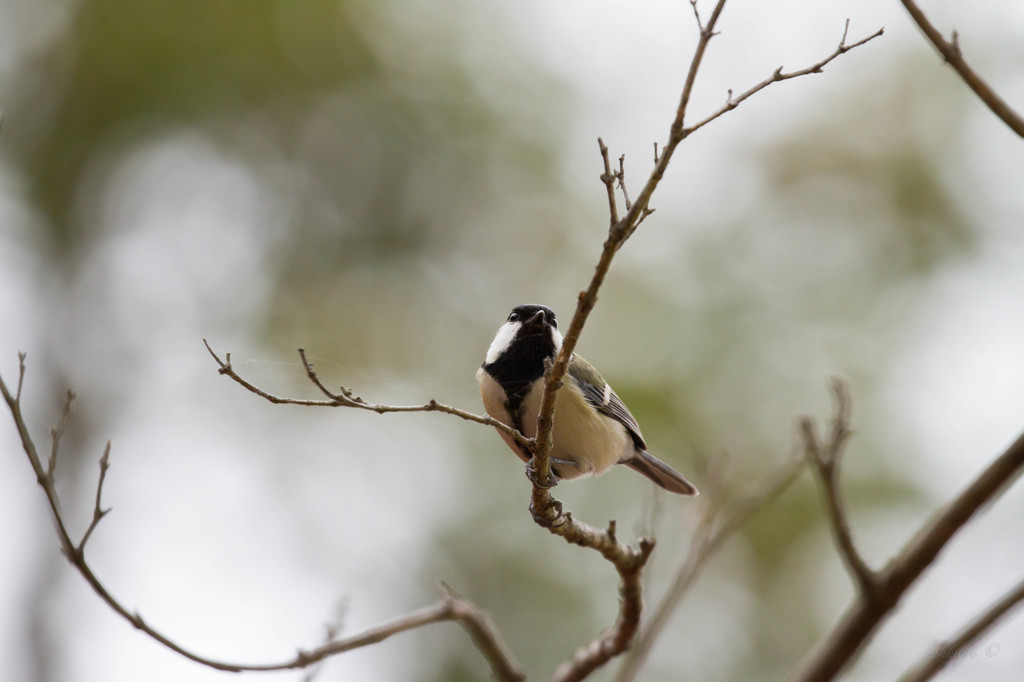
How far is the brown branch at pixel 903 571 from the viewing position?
1.38 meters

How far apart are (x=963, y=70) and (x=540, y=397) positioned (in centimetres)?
182

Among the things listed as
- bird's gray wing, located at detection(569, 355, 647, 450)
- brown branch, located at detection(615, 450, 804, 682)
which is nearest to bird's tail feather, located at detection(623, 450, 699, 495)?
bird's gray wing, located at detection(569, 355, 647, 450)

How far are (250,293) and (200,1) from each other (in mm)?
2983

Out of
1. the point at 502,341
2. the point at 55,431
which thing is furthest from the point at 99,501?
the point at 502,341

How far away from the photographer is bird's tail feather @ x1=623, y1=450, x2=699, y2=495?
14.1ft

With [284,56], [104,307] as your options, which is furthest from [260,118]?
[104,307]

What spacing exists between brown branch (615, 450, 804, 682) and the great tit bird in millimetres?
505

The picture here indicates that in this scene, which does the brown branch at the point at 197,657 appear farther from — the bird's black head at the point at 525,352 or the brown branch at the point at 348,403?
the bird's black head at the point at 525,352

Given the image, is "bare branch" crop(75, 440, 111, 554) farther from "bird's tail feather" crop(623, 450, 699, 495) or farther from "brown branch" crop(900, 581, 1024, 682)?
"bird's tail feather" crop(623, 450, 699, 495)

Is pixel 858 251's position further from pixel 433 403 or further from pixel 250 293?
pixel 433 403

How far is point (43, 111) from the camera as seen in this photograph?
8562 mm

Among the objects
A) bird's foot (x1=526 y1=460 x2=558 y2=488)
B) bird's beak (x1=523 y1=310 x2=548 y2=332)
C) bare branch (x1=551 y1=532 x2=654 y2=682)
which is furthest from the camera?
bird's beak (x1=523 y1=310 x2=548 y2=332)

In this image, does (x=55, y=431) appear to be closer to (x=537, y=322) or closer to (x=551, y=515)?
(x=551, y=515)

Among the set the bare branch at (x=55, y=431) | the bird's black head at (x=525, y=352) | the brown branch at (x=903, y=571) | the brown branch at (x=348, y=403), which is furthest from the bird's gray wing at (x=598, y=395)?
the brown branch at (x=903, y=571)
